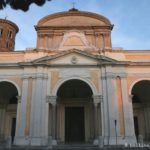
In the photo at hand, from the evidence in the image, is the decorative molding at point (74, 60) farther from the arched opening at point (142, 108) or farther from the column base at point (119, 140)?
the column base at point (119, 140)

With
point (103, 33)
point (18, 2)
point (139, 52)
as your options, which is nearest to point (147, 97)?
point (139, 52)

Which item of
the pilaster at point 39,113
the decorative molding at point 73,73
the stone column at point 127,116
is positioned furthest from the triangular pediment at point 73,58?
the stone column at point 127,116

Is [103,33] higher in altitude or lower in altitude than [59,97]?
higher

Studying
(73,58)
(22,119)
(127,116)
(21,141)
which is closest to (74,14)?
(73,58)

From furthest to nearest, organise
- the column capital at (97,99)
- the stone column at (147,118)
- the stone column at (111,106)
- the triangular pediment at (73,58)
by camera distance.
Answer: the stone column at (147,118)
the triangular pediment at (73,58)
the column capital at (97,99)
the stone column at (111,106)

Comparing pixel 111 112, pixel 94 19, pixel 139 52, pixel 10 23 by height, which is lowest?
pixel 111 112

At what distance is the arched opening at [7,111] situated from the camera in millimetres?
22984

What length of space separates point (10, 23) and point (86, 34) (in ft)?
82.2

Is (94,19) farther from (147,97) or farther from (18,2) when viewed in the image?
(18,2)

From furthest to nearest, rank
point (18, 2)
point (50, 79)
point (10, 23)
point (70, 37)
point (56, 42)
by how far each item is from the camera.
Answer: point (10, 23) → point (56, 42) → point (70, 37) → point (50, 79) → point (18, 2)

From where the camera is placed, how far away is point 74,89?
2347 cm

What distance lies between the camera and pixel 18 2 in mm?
7582

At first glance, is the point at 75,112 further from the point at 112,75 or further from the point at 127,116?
the point at 127,116

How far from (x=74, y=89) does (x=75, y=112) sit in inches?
83.7
